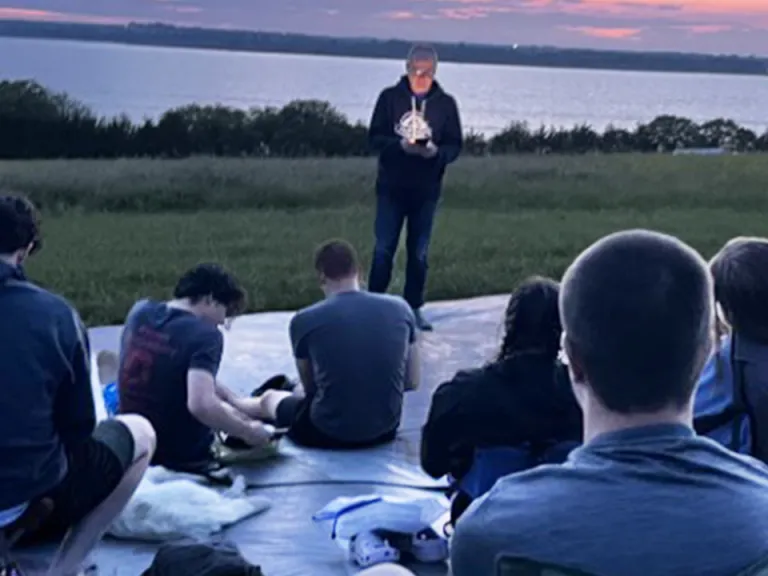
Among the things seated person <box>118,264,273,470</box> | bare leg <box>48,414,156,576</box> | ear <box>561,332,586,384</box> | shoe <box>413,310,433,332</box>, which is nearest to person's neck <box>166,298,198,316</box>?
seated person <box>118,264,273,470</box>

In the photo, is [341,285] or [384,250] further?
[384,250]

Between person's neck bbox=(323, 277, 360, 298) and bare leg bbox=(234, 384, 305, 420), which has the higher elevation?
person's neck bbox=(323, 277, 360, 298)

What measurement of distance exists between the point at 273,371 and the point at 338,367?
60.8 inches

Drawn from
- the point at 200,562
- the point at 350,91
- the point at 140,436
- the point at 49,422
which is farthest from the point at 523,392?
the point at 350,91

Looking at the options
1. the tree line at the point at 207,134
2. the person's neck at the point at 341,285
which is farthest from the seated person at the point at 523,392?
the tree line at the point at 207,134

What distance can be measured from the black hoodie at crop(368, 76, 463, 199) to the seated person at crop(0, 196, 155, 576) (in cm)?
404

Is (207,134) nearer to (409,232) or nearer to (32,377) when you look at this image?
(409,232)

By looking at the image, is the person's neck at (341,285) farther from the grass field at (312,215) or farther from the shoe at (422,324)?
the grass field at (312,215)

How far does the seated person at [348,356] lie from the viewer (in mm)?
5539

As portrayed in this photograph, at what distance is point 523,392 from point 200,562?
1084 millimetres

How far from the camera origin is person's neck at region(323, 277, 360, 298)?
562 centimetres

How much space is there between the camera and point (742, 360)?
12.5 ft

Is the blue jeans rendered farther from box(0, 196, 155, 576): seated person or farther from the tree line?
the tree line

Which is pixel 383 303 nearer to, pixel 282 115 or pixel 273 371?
pixel 273 371
